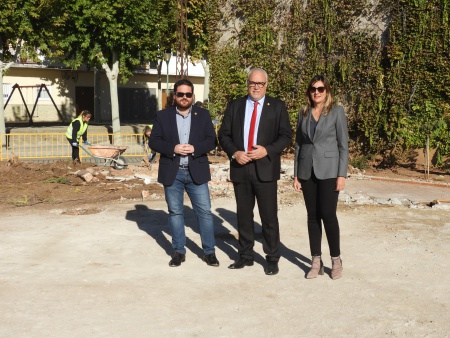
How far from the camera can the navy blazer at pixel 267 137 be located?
642 centimetres

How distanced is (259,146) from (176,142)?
3.09 feet

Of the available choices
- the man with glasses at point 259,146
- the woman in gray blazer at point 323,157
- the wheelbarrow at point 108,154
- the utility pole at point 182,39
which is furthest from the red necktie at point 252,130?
the utility pole at point 182,39

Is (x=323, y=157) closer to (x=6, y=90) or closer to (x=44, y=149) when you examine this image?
(x=44, y=149)

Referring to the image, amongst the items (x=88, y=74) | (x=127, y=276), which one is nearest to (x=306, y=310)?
(x=127, y=276)

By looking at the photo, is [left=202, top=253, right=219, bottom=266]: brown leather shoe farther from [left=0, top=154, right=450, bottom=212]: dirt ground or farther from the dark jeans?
[left=0, top=154, right=450, bottom=212]: dirt ground

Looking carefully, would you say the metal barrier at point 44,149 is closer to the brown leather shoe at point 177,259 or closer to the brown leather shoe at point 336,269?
the brown leather shoe at point 177,259

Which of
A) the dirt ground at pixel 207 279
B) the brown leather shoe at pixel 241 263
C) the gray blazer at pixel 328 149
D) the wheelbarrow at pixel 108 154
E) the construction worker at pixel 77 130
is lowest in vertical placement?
the dirt ground at pixel 207 279

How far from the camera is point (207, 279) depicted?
6.34 m

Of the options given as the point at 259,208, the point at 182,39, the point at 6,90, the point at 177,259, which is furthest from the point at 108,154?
the point at 6,90

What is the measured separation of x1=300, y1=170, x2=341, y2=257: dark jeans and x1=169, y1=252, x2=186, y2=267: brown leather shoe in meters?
1.43

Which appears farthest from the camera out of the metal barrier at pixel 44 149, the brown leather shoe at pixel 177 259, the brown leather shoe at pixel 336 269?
the metal barrier at pixel 44 149

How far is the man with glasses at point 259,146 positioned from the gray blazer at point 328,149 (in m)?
0.34

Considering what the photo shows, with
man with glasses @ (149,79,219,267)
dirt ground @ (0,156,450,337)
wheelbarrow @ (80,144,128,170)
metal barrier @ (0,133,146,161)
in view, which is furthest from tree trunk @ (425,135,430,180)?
metal barrier @ (0,133,146,161)

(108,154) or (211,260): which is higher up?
(108,154)
